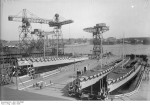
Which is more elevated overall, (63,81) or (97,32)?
(97,32)

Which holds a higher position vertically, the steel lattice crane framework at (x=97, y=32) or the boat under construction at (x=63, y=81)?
the steel lattice crane framework at (x=97, y=32)

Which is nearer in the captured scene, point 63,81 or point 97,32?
point 63,81

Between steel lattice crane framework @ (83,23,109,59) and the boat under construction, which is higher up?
steel lattice crane framework @ (83,23,109,59)

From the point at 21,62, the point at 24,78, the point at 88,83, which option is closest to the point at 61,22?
the point at 21,62

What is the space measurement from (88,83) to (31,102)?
6106mm

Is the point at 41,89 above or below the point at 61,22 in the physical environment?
below

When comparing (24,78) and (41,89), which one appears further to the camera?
(24,78)

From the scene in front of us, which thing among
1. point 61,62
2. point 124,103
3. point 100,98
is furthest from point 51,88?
point 61,62

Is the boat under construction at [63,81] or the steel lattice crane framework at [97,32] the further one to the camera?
the steel lattice crane framework at [97,32]

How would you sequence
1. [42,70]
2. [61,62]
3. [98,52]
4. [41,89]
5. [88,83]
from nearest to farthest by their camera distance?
[41,89], [88,83], [42,70], [61,62], [98,52]

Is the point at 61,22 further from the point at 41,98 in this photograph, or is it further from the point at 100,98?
the point at 41,98

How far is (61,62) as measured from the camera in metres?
21.4

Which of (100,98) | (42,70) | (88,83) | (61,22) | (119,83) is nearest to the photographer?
(100,98)

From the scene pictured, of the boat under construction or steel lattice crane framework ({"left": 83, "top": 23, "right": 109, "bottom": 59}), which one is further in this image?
steel lattice crane framework ({"left": 83, "top": 23, "right": 109, "bottom": 59})
